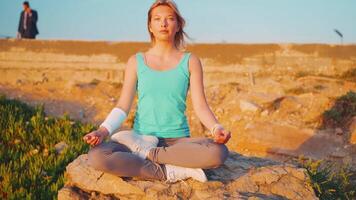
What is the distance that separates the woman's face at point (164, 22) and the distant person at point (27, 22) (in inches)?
358

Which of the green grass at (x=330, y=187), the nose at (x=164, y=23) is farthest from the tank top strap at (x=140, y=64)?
the green grass at (x=330, y=187)

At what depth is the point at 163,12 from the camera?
3.46 metres

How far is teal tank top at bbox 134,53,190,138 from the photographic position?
11.4ft

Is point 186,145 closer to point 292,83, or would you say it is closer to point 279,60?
point 292,83

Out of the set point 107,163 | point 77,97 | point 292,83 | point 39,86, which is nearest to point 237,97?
point 292,83

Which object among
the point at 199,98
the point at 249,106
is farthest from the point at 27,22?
the point at 199,98

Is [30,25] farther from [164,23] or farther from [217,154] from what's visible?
[217,154]

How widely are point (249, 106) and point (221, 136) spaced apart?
4922 mm

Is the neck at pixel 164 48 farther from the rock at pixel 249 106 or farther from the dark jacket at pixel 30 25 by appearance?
the dark jacket at pixel 30 25

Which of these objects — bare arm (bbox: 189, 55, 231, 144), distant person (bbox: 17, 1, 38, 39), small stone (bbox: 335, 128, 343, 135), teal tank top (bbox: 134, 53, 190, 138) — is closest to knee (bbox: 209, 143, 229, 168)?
bare arm (bbox: 189, 55, 231, 144)

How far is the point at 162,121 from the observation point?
347 cm

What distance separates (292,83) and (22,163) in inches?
225

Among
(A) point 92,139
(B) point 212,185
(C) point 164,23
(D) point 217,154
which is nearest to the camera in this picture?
(A) point 92,139

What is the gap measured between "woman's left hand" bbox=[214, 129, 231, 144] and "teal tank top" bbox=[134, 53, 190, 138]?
445 mm
